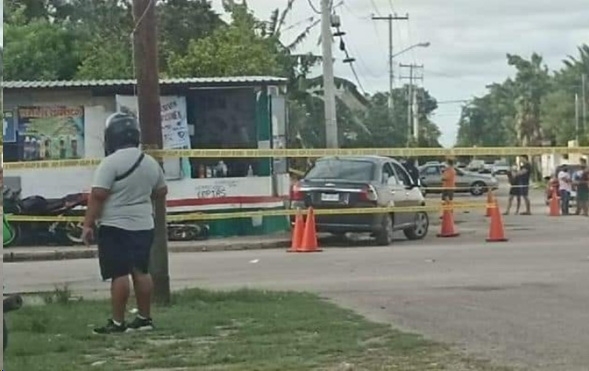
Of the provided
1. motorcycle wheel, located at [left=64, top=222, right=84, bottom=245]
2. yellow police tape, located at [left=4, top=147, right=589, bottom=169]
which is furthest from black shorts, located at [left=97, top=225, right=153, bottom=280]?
motorcycle wheel, located at [left=64, top=222, right=84, bottom=245]

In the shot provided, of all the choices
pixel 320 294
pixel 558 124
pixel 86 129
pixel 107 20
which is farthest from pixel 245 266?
pixel 558 124

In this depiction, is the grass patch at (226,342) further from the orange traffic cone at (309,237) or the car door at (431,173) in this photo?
the car door at (431,173)

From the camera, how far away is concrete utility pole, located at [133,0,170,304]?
1141cm

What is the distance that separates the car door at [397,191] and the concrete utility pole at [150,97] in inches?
451

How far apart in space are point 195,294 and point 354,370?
462 cm

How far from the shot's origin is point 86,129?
2388 centimetres

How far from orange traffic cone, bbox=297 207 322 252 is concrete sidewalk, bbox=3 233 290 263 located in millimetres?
1557

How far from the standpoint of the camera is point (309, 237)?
21.1m

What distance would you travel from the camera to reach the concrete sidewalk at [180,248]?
2122 centimetres

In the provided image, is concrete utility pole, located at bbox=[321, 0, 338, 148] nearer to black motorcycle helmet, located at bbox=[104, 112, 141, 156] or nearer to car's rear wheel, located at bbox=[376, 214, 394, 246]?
car's rear wheel, located at bbox=[376, 214, 394, 246]

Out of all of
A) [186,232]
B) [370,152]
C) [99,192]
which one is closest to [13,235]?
[186,232]

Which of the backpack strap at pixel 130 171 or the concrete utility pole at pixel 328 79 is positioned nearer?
the backpack strap at pixel 130 171

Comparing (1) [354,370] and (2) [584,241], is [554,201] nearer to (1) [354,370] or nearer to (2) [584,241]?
(2) [584,241]

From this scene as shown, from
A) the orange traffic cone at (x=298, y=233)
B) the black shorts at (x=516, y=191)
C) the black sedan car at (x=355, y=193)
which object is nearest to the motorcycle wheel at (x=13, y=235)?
the orange traffic cone at (x=298, y=233)
